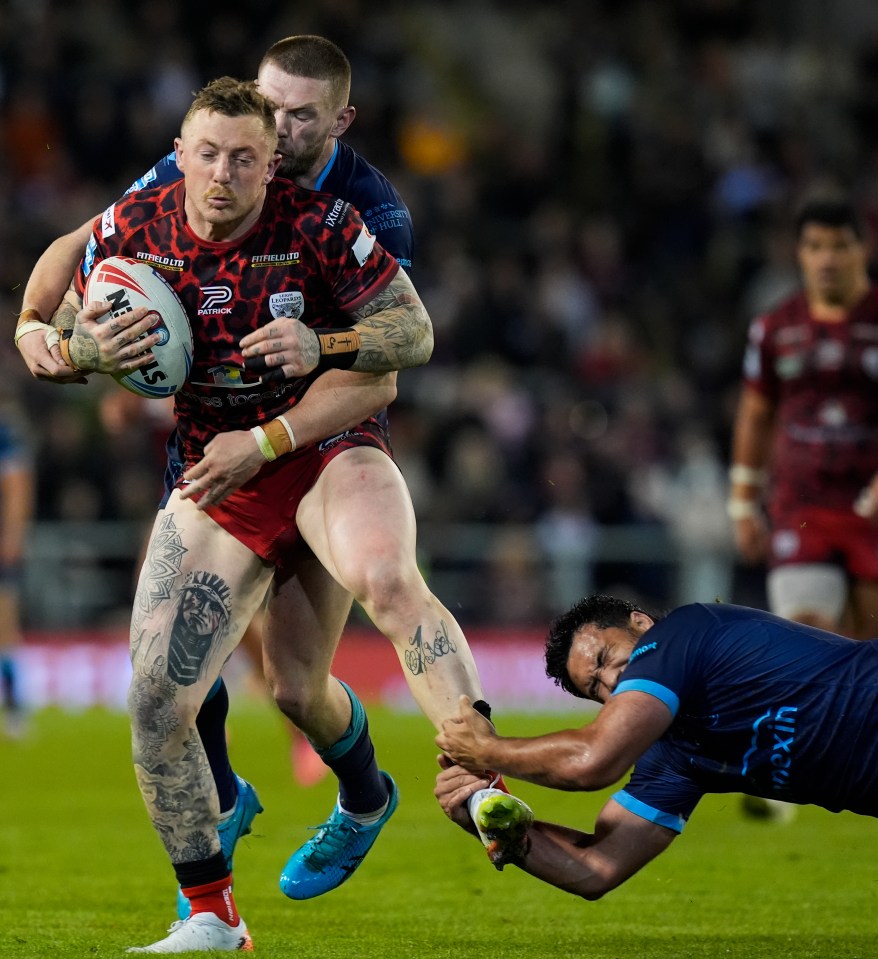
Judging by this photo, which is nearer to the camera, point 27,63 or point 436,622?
point 436,622

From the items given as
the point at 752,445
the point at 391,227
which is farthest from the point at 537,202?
the point at 391,227

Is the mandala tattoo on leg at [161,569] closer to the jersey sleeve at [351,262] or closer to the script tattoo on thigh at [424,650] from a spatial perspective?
→ the script tattoo on thigh at [424,650]

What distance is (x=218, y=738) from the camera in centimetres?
A: 670

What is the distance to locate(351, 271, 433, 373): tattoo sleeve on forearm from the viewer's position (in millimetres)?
5641

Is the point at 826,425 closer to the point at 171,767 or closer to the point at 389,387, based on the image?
the point at 389,387

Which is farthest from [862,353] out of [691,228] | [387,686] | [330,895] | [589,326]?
[691,228]

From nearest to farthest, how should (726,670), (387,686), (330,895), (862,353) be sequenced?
(726,670) < (330,895) < (862,353) < (387,686)

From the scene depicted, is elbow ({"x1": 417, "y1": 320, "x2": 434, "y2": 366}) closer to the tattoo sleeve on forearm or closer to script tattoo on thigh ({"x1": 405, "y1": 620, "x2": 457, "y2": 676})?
the tattoo sleeve on forearm

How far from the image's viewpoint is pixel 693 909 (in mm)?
6676

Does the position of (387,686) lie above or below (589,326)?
below

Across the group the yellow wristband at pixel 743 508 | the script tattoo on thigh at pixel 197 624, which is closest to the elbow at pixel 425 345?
the script tattoo on thigh at pixel 197 624

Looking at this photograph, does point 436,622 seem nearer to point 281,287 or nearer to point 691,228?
point 281,287

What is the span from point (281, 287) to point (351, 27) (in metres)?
15.6

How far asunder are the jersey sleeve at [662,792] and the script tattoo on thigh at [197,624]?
147cm
